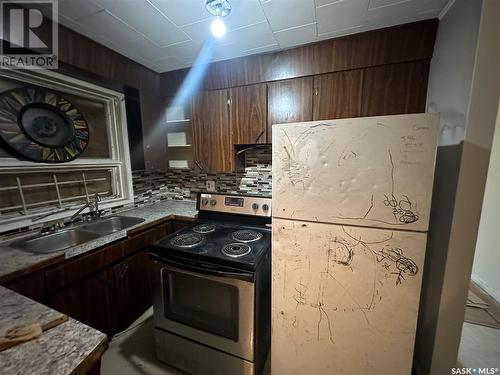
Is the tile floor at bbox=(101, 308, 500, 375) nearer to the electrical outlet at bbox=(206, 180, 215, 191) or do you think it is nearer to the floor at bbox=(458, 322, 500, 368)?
the floor at bbox=(458, 322, 500, 368)

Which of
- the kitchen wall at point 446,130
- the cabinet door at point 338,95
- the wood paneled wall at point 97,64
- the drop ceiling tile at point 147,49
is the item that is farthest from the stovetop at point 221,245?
the drop ceiling tile at point 147,49

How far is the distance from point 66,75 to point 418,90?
2683 millimetres

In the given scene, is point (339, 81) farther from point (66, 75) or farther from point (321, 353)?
point (66, 75)

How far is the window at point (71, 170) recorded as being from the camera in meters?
1.46

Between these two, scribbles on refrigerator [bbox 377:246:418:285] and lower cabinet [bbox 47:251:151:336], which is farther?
lower cabinet [bbox 47:251:151:336]

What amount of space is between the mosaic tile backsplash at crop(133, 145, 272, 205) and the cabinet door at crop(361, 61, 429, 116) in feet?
3.21

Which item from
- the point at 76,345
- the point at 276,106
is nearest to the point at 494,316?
the point at 276,106

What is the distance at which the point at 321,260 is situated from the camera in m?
1.09

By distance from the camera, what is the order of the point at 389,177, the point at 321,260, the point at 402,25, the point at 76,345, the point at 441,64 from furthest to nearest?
the point at 402,25, the point at 441,64, the point at 321,260, the point at 389,177, the point at 76,345

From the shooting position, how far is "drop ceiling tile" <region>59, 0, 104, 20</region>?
1.22 meters

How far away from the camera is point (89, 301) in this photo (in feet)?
4.57

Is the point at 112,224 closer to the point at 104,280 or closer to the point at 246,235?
the point at 104,280

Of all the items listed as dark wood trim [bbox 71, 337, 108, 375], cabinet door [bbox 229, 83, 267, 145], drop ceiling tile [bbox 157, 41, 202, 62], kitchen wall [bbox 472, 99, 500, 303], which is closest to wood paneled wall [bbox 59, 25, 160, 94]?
drop ceiling tile [bbox 157, 41, 202, 62]

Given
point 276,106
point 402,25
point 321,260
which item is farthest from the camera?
point 276,106
